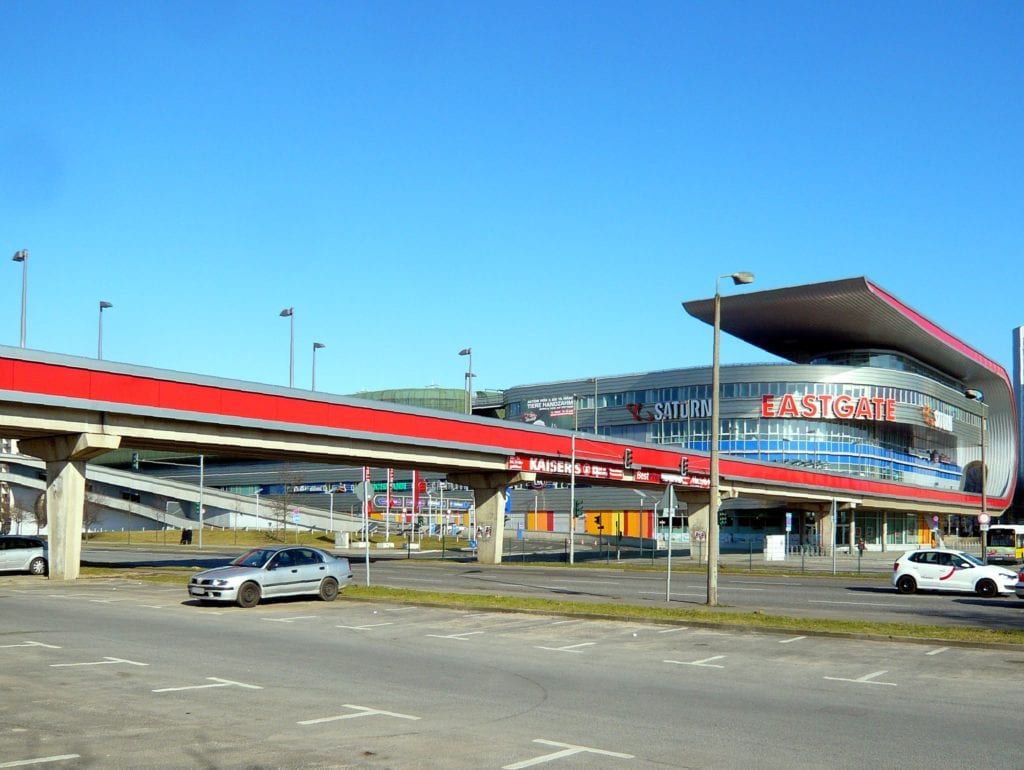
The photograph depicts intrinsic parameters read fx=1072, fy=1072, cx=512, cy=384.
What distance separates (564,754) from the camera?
9789 mm

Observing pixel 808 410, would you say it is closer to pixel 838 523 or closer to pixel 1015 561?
pixel 838 523

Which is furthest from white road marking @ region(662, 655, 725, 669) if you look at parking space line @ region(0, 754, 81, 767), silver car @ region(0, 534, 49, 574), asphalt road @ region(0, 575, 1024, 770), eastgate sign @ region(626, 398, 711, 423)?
eastgate sign @ region(626, 398, 711, 423)

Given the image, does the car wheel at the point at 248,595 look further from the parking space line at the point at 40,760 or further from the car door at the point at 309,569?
the parking space line at the point at 40,760

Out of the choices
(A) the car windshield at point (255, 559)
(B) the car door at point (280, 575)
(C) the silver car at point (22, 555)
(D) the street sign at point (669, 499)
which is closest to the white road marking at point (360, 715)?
(B) the car door at point (280, 575)

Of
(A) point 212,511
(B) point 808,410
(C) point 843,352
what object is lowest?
(A) point 212,511

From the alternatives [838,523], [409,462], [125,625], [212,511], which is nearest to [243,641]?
[125,625]

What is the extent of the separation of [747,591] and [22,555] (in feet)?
86.6

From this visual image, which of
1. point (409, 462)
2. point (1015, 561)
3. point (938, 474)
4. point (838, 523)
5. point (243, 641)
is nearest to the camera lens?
point (243, 641)

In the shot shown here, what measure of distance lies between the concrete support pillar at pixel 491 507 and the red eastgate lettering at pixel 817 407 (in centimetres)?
5306

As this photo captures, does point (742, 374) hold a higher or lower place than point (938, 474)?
higher

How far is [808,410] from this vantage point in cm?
10525

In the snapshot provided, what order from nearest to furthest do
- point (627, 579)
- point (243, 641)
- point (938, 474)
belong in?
point (243, 641)
point (627, 579)
point (938, 474)

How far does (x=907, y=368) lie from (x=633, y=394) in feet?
103

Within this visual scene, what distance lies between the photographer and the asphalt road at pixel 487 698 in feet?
32.0
